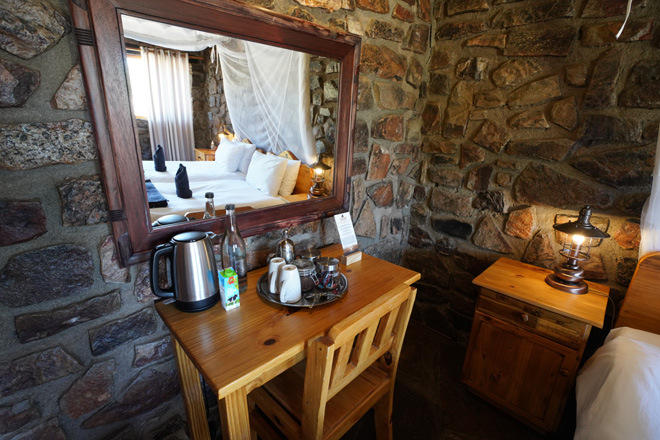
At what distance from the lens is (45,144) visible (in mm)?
820

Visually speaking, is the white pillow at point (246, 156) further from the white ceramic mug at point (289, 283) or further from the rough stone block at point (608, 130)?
the rough stone block at point (608, 130)

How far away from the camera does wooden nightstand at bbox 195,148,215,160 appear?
43.8 inches

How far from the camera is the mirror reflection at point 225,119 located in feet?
3.16

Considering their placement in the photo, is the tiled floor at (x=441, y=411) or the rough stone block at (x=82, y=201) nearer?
the rough stone block at (x=82, y=201)

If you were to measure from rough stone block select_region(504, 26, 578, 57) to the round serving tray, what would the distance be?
1.53 metres

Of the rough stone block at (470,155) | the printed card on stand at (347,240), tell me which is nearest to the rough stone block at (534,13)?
the rough stone block at (470,155)

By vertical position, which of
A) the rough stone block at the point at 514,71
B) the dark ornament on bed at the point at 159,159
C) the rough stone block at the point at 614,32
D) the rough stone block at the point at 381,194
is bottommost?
the rough stone block at the point at 381,194

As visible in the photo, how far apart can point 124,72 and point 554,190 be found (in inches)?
77.0

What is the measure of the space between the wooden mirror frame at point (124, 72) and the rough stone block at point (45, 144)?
4 cm

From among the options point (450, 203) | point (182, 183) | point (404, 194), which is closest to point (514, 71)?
point (450, 203)

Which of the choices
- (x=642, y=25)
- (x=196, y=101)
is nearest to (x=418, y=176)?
(x=642, y=25)

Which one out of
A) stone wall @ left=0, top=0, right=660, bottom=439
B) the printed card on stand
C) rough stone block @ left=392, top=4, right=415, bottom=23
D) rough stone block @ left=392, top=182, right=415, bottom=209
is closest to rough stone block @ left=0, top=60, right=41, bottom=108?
stone wall @ left=0, top=0, right=660, bottom=439

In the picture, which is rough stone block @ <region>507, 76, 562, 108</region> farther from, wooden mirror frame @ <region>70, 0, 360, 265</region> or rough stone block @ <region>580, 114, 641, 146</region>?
wooden mirror frame @ <region>70, 0, 360, 265</region>

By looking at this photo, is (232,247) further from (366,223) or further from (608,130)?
(608,130)
